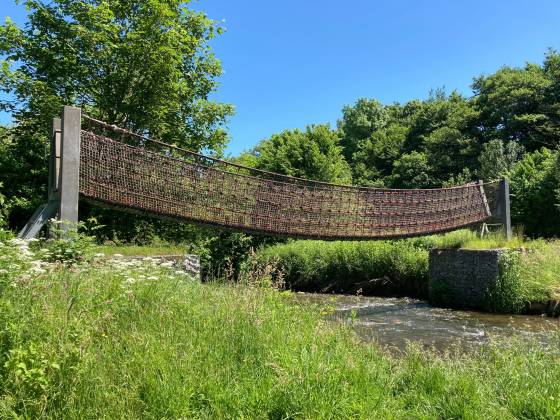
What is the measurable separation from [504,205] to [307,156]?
11606mm

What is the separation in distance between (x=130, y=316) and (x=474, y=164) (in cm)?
2617

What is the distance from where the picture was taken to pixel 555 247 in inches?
404

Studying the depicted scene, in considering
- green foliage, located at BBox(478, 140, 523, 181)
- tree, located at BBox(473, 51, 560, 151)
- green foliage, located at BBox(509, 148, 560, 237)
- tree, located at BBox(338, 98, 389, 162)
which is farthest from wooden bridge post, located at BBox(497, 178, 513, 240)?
tree, located at BBox(338, 98, 389, 162)

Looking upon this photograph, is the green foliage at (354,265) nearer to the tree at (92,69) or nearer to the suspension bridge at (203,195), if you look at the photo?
the suspension bridge at (203,195)

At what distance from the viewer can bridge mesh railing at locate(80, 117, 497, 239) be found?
17.0 feet

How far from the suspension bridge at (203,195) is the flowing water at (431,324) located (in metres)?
1.39

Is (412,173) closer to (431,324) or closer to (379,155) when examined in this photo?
(379,155)

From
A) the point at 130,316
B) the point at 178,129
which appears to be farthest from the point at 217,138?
the point at 130,316

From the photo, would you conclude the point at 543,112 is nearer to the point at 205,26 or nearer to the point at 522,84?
the point at 522,84

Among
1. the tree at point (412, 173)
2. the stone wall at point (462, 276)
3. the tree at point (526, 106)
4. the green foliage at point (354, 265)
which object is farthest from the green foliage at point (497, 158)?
the stone wall at point (462, 276)

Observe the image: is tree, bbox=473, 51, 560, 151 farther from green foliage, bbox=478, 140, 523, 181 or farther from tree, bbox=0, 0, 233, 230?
tree, bbox=0, 0, 233, 230

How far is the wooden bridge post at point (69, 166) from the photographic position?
4.65m

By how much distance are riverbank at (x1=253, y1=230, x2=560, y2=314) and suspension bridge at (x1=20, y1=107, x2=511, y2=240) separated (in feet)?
5.03

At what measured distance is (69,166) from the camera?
469 centimetres
